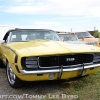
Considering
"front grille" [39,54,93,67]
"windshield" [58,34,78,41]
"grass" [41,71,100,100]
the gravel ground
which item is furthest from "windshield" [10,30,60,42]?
"windshield" [58,34,78,41]

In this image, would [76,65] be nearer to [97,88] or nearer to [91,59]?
[91,59]

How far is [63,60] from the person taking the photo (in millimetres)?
3670

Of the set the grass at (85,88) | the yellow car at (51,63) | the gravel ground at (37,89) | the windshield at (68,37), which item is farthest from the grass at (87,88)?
the windshield at (68,37)

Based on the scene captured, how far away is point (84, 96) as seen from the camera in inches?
138

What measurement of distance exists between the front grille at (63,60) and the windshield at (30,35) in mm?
1636

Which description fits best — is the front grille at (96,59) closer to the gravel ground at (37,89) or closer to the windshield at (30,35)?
the gravel ground at (37,89)

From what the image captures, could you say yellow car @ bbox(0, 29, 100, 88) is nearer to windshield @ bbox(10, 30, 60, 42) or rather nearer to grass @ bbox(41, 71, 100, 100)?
grass @ bbox(41, 71, 100, 100)

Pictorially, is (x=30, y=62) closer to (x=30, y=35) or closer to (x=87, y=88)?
(x=87, y=88)

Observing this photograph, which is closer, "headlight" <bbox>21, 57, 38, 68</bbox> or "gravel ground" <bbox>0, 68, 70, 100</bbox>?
"headlight" <bbox>21, 57, 38, 68</bbox>

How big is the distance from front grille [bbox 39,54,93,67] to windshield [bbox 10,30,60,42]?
1.64 meters

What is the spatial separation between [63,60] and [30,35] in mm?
1901

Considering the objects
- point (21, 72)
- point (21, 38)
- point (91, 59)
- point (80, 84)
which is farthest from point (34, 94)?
point (21, 38)

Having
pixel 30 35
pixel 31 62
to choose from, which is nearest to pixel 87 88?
pixel 31 62

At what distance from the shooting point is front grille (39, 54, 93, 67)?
11.7ft
